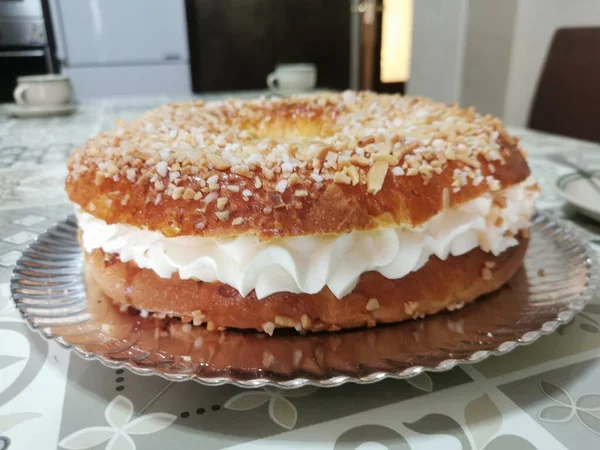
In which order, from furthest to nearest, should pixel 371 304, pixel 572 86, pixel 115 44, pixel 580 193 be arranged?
pixel 115 44 → pixel 572 86 → pixel 580 193 → pixel 371 304

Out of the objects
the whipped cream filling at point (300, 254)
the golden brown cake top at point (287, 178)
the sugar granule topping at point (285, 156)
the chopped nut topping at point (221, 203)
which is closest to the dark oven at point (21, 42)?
the sugar granule topping at point (285, 156)

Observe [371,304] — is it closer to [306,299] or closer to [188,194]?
[306,299]


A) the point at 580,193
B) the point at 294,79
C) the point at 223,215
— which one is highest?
the point at 223,215

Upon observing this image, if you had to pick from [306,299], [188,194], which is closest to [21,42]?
[188,194]

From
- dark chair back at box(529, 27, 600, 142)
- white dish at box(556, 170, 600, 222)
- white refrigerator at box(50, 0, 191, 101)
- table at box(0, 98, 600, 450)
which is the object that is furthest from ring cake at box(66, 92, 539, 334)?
white refrigerator at box(50, 0, 191, 101)

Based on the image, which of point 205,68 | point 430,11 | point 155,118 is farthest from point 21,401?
point 205,68

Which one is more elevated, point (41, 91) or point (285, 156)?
point (285, 156)

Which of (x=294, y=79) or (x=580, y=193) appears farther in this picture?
(x=294, y=79)
